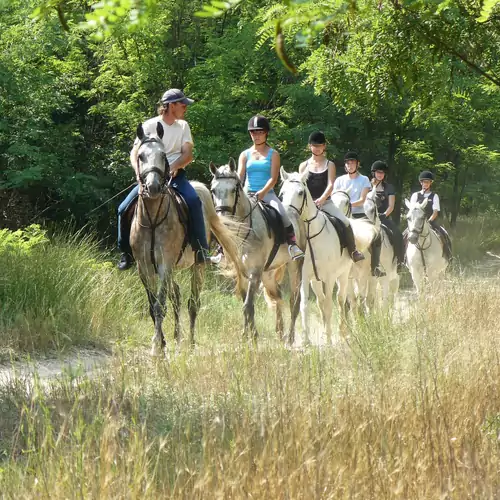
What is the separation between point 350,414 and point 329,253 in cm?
796

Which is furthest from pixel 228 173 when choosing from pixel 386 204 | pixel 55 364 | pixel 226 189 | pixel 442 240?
pixel 442 240

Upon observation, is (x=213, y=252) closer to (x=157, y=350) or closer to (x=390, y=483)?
(x=157, y=350)

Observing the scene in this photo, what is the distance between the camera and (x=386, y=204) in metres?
19.6

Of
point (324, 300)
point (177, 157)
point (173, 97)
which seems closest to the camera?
point (173, 97)

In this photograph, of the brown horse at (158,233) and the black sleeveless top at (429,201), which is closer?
the brown horse at (158,233)

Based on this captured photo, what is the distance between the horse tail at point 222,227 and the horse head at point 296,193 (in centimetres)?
112

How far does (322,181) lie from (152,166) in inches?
172

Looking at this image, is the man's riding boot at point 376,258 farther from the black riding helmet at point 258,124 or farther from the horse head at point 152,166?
the horse head at point 152,166

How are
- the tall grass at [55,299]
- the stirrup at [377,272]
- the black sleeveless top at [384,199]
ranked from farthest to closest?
the black sleeveless top at [384,199] < the stirrup at [377,272] < the tall grass at [55,299]

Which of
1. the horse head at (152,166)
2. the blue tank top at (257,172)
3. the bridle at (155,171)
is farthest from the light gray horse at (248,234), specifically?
the horse head at (152,166)

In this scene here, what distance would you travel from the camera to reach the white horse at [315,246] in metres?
13.0

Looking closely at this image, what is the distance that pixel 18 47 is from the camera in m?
19.0

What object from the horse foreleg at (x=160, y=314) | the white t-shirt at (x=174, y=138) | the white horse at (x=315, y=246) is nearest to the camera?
the horse foreleg at (x=160, y=314)

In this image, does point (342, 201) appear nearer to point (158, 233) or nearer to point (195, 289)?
point (195, 289)
